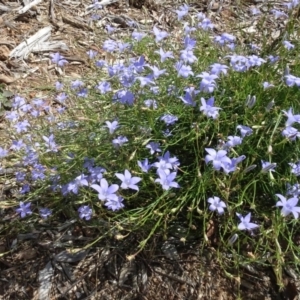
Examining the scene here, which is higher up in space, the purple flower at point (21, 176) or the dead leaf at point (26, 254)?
the purple flower at point (21, 176)

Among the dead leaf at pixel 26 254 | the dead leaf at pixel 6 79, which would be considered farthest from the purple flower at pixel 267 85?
the dead leaf at pixel 6 79

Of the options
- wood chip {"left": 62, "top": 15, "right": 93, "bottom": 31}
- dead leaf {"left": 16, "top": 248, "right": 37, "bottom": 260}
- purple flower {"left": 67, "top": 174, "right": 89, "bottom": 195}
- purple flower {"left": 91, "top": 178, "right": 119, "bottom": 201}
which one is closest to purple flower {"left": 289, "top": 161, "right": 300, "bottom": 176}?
purple flower {"left": 91, "top": 178, "right": 119, "bottom": 201}

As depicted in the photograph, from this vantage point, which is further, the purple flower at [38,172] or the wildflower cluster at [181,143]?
the purple flower at [38,172]

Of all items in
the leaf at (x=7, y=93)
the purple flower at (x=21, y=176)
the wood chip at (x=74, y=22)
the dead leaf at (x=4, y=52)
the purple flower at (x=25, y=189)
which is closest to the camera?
the purple flower at (x=25, y=189)

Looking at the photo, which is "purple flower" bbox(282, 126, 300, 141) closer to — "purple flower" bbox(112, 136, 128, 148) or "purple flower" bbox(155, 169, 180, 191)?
"purple flower" bbox(155, 169, 180, 191)

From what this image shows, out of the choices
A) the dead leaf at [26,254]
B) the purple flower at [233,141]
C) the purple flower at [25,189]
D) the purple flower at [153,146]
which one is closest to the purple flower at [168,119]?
the purple flower at [153,146]

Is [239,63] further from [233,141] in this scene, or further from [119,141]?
[119,141]

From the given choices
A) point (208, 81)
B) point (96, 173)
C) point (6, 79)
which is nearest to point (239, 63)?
point (208, 81)

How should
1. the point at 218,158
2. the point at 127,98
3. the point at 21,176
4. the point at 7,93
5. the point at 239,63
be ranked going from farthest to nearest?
the point at 7,93 → the point at 21,176 → the point at 239,63 → the point at 127,98 → the point at 218,158

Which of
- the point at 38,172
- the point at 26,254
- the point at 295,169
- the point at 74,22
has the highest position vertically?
the point at 295,169

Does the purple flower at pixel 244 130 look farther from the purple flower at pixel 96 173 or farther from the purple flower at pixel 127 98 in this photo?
the purple flower at pixel 96 173

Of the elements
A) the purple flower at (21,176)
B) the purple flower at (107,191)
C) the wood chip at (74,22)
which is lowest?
the wood chip at (74,22)

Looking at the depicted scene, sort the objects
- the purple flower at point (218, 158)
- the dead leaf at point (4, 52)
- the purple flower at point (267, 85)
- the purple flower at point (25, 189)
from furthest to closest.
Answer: the dead leaf at point (4, 52), the purple flower at point (25, 189), the purple flower at point (267, 85), the purple flower at point (218, 158)
